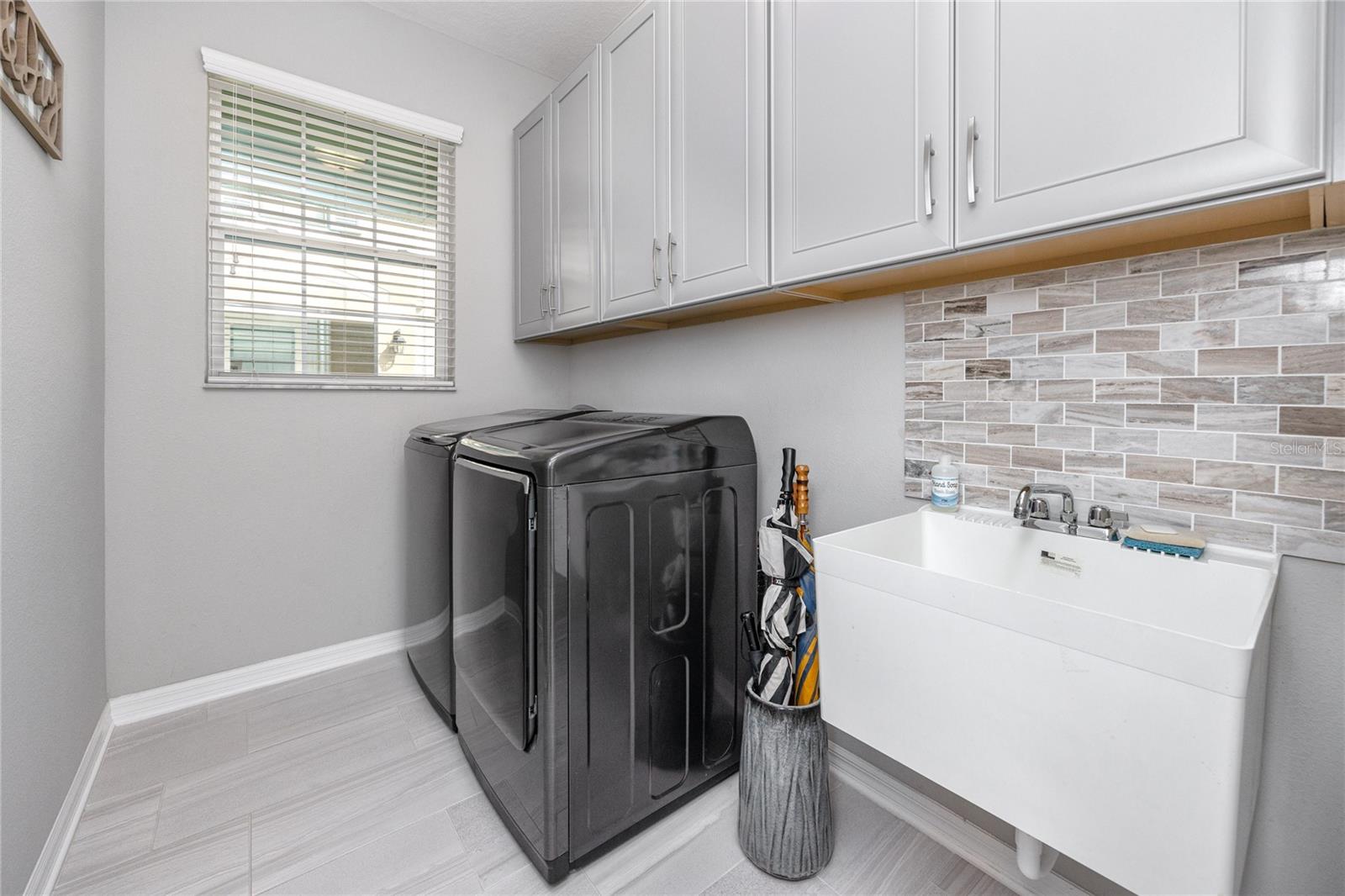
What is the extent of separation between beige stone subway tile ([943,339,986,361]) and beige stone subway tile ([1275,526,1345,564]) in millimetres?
641

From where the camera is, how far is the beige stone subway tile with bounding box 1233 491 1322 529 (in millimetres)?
986

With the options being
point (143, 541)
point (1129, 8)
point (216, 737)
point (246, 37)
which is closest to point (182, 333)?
point (143, 541)

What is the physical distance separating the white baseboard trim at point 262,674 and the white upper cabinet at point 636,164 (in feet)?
4.26

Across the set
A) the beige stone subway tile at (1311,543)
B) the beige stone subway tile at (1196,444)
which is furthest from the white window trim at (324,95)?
the beige stone subway tile at (1311,543)

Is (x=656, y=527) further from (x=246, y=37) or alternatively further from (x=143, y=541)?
(x=246, y=37)

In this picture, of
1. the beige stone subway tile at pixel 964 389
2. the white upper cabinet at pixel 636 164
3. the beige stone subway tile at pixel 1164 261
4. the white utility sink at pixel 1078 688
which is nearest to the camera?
the white utility sink at pixel 1078 688

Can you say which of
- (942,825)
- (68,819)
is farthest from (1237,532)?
(68,819)

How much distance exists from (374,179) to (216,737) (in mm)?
2243

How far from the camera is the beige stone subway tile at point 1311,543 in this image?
3.17 feet

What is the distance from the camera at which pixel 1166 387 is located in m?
1.14

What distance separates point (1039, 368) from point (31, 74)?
239 centimetres

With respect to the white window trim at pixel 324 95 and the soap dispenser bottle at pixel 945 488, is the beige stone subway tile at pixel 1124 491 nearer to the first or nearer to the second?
the soap dispenser bottle at pixel 945 488

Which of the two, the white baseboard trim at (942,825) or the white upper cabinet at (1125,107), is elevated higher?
the white upper cabinet at (1125,107)

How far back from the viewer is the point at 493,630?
1.54 meters
